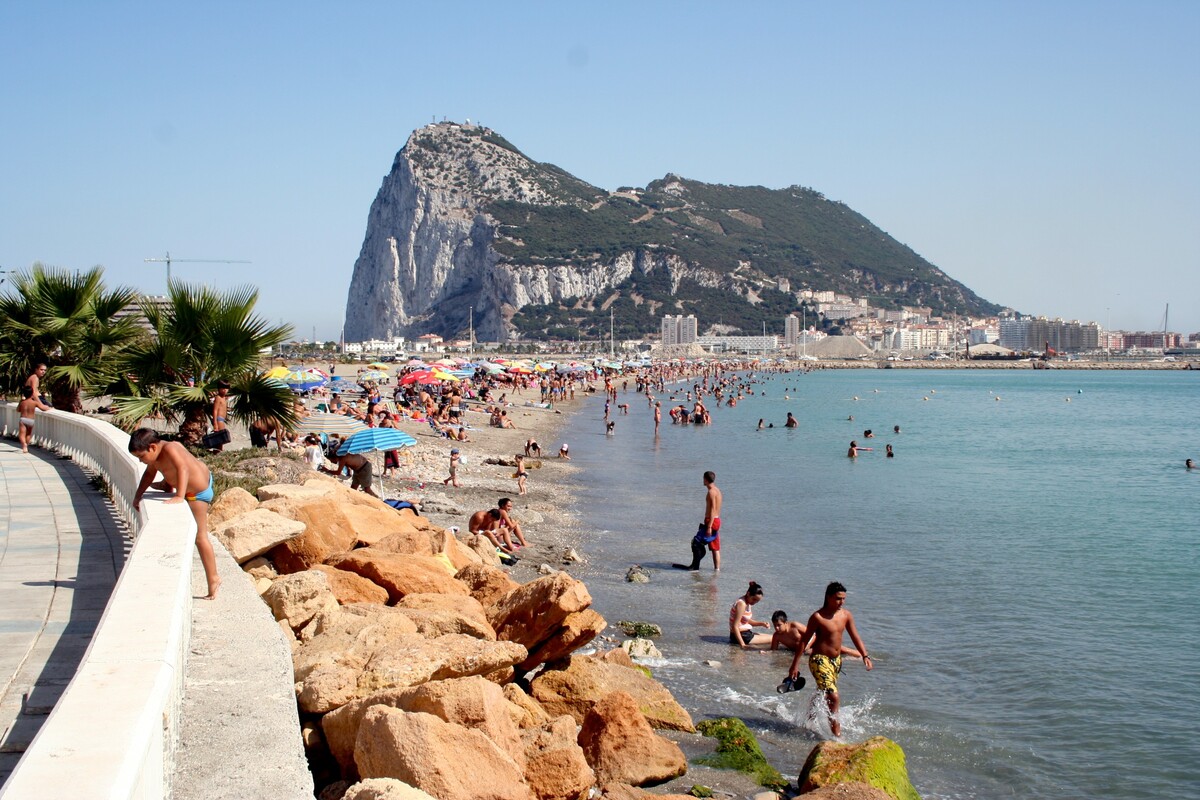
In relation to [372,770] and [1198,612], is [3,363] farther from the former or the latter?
[1198,612]

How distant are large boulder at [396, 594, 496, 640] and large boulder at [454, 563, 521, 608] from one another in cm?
70

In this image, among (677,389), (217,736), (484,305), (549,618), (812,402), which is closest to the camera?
(217,736)

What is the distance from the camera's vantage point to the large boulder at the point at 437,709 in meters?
4.79

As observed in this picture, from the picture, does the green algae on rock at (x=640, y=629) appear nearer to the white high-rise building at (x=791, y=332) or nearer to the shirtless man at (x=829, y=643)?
the shirtless man at (x=829, y=643)

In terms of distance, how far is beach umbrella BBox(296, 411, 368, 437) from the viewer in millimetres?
21656

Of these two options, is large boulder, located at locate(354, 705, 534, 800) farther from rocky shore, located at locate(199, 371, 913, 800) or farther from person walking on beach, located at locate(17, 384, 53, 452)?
person walking on beach, located at locate(17, 384, 53, 452)

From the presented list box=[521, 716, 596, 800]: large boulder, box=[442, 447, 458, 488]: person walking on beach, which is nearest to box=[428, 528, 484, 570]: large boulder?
box=[521, 716, 596, 800]: large boulder

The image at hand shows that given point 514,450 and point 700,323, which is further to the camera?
point 700,323

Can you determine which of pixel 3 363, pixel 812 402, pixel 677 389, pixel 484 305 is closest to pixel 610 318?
pixel 484 305

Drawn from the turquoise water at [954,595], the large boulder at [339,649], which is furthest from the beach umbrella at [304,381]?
the large boulder at [339,649]

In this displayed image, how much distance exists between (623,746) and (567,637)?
0.96 m

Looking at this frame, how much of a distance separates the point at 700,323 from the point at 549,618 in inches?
7074

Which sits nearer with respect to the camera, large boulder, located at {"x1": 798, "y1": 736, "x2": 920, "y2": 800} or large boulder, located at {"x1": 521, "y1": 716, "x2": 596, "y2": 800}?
large boulder, located at {"x1": 521, "y1": 716, "x2": 596, "y2": 800}

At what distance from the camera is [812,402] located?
6812 centimetres
